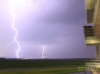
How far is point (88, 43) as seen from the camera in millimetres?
12094

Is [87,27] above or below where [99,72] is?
above

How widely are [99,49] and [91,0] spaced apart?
678 centimetres

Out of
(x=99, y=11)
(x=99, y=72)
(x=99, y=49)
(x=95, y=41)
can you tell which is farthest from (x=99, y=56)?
(x=99, y=11)

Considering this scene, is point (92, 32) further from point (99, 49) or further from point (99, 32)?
point (99, 49)

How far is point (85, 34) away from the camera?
39.2ft

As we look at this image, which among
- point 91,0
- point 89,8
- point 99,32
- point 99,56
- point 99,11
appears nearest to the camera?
point 99,11

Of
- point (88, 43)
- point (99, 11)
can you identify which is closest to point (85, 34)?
point (88, 43)

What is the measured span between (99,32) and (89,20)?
1237 mm

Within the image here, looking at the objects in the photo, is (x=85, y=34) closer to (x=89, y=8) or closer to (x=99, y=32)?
(x=99, y=32)

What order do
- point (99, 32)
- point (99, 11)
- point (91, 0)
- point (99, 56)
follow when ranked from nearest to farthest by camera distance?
1. point (99, 11)
2. point (91, 0)
3. point (99, 32)
4. point (99, 56)

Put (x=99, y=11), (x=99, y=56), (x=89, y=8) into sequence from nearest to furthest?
(x=99, y=11) < (x=89, y=8) < (x=99, y=56)

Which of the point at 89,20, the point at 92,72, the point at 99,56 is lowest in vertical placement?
the point at 92,72

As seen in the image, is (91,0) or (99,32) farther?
(99,32)

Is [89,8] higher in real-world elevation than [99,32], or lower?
higher
